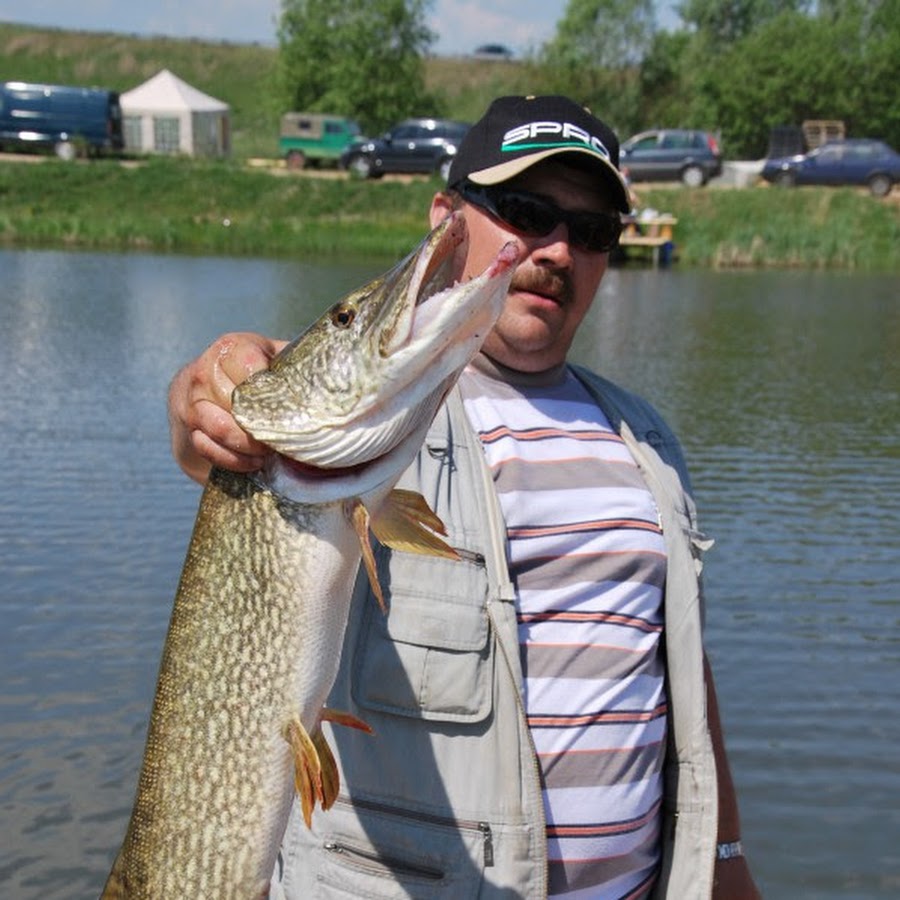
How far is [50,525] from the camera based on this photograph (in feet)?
Result: 31.0

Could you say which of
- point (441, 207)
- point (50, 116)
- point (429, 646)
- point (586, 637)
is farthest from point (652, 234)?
point (429, 646)

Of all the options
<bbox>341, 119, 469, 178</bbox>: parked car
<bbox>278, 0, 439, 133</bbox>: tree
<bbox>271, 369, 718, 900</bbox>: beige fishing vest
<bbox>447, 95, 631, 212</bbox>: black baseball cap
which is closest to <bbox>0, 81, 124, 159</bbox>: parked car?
<bbox>341, 119, 469, 178</bbox>: parked car

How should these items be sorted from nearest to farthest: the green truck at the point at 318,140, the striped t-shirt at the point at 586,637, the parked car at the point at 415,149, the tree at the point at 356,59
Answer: the striped t-shirt at the point at 586,637, the parked car at the point at 415,149, the green truck at the point at 318,140, the tree at the point at 356,59

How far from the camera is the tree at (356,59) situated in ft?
194

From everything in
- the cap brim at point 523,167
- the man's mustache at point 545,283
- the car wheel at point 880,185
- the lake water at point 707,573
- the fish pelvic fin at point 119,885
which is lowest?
the lake water at point 707,573

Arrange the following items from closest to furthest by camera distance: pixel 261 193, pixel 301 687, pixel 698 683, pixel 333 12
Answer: pixel 301 687, pixel 698 683, pixel 261 193, pixel 333 12

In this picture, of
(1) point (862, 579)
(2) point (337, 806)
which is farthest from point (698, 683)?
(1) point (862, 579)

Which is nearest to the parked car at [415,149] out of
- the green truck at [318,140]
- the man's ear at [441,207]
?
the green truck at [318,140]

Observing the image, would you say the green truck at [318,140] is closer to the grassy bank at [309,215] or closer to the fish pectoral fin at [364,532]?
the grassy bank at [309,215]

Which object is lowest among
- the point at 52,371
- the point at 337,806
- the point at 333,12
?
the point at 52,371

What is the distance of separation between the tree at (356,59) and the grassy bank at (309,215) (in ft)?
50.3

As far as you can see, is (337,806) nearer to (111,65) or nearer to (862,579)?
(862,579)

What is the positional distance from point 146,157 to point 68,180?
25.7 ft

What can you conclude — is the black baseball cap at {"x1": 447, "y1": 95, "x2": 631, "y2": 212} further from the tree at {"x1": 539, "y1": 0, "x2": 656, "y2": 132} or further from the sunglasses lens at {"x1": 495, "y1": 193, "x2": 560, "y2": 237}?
the tree at {"x1": 539, "y1": 0, "x2": 656, "y2": 132}
